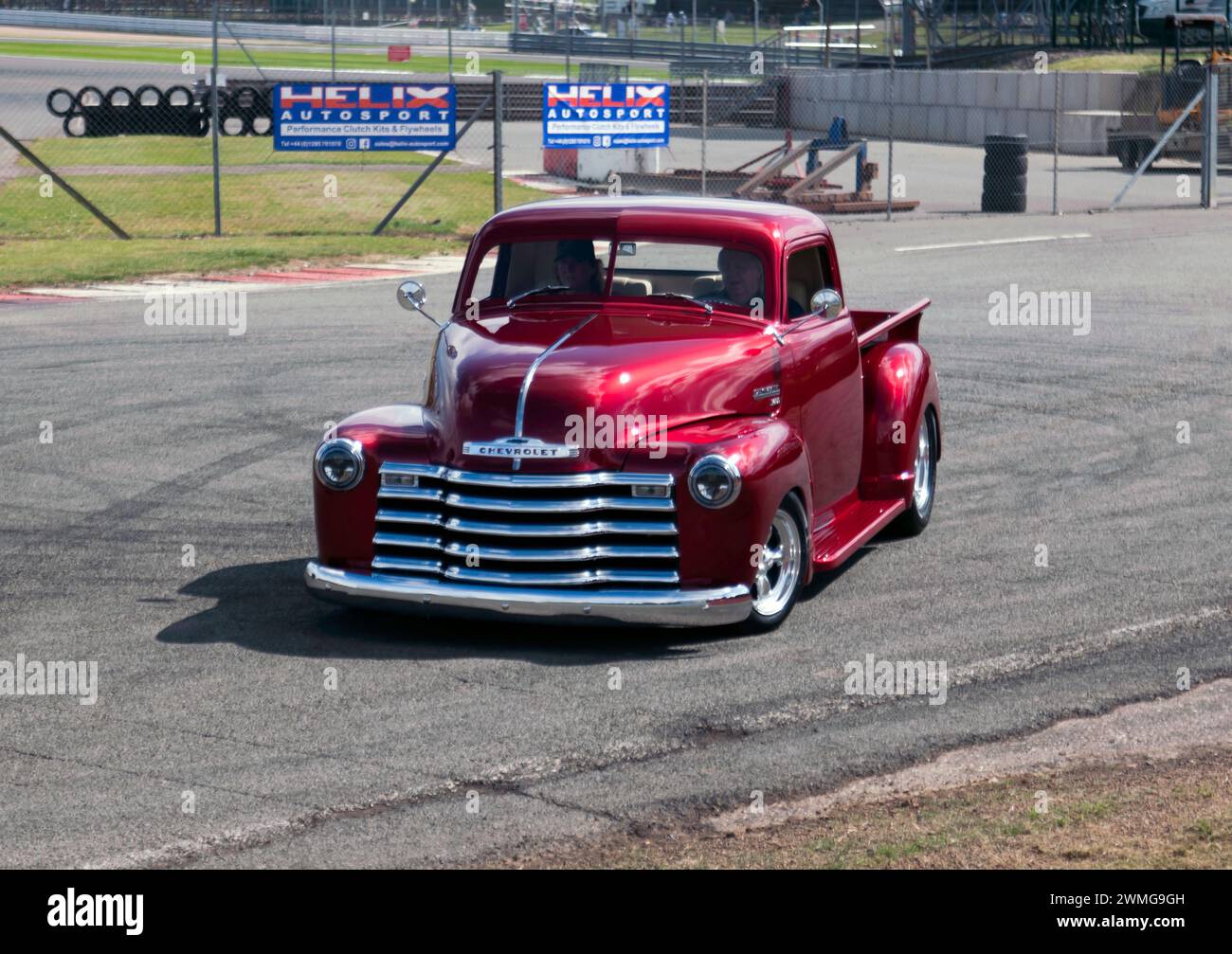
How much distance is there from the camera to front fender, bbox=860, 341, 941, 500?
8953 mm

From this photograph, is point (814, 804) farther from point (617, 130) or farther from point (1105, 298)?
point (617, 130)

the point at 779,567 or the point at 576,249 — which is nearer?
the point at 779,567

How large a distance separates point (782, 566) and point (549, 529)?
3.71ft

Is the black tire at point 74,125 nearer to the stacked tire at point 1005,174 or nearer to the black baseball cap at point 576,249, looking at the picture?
the stacked tire at point 1005,174

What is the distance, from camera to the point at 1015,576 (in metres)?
8.38

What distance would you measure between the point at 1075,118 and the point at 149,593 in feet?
132

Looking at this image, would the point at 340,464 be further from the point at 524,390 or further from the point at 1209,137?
the point at 1209,137

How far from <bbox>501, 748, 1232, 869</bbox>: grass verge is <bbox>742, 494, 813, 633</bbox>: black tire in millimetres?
1793

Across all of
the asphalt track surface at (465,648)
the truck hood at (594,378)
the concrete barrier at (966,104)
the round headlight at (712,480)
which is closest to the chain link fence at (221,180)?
the concrete barrier at (966,104)

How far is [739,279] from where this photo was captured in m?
8.30

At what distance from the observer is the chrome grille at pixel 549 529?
7160 millimetres

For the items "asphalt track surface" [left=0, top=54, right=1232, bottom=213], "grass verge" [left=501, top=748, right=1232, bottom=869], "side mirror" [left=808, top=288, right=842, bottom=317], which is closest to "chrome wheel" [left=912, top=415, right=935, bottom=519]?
"side mirror" [left=808, top=288, right=842, bottom=317]

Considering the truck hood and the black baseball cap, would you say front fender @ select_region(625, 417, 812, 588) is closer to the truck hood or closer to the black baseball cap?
the truck hood

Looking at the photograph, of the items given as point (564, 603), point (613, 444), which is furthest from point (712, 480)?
point (564, 603)
